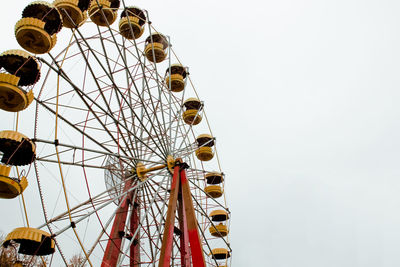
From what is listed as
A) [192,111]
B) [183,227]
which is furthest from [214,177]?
[183,227]

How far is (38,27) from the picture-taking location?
9547 millimetres

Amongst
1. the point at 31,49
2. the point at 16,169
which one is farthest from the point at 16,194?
the point at 31,49

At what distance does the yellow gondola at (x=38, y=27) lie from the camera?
954cm

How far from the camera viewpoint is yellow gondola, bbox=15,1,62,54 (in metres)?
9.54

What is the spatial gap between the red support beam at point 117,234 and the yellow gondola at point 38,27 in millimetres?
5771

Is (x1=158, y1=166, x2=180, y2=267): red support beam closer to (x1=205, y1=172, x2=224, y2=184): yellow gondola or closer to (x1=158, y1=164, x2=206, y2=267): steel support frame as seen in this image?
(x1=158, y1=164, x2=206, y2=267): steel support frame

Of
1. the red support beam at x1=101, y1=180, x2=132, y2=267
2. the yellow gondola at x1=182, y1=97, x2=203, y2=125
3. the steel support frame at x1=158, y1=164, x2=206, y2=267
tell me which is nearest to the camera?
the steel support frame at x1=158, y1=164, x2=206, y2=267

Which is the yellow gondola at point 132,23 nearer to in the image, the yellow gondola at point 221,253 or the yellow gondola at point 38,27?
the yellow gondola at point 38,27

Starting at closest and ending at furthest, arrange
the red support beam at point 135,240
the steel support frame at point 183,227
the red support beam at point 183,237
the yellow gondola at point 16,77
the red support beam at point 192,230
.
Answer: the yellow gondola at point 16,77
the steel support frame at point 183,227
the red support beam at point 192,230
the red support beam at point 183,237
the red support beam at point 135,240

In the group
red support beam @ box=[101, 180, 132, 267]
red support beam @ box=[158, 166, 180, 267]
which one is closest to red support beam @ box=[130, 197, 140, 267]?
red support beam @ box=[101, 180, 132, 267]

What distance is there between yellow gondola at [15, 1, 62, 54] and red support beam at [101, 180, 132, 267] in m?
5.77

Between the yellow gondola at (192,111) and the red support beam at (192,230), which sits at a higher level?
the yellow gondola at (192,111)

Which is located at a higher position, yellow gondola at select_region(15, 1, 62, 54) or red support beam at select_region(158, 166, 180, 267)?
yellow gondola at select_region(15, 1, 62, 54)

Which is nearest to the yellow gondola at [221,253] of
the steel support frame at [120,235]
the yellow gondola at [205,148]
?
the steel support frame at [120,235]
